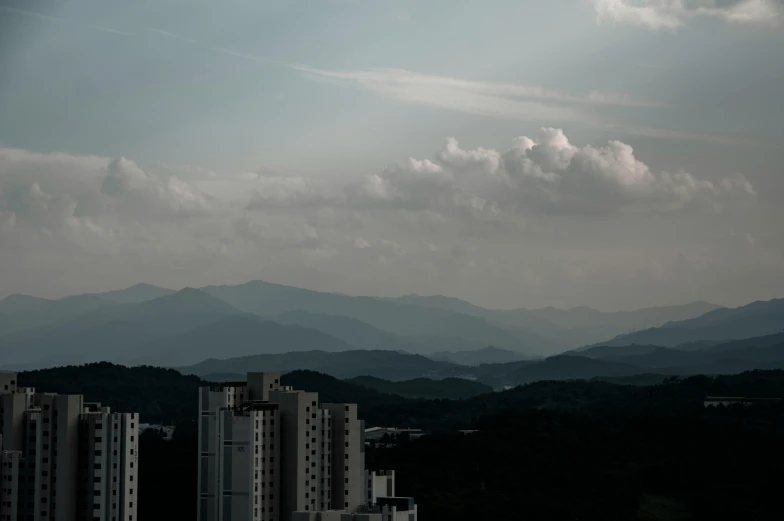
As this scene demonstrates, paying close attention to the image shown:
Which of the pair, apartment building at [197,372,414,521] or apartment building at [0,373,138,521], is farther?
apartment building at [197,372,414,521]

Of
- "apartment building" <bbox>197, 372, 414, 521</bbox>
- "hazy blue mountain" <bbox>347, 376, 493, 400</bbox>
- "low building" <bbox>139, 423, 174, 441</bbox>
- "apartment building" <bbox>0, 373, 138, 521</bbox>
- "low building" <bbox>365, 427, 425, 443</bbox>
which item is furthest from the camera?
"hazy blue mountain" <bbox>347, 376, 493, 400</bbox>

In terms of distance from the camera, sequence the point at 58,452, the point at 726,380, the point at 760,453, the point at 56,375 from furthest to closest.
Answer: the point at 726,380 < the point at 56,375 < the point at 760,453 < the point at 58,452

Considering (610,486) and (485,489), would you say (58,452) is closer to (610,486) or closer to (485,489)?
(485,489)

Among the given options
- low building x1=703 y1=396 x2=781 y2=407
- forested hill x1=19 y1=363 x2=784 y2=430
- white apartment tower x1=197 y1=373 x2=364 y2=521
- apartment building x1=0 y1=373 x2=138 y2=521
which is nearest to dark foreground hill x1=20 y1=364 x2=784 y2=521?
low building x1=703 y1=396 x2=781 y2=407

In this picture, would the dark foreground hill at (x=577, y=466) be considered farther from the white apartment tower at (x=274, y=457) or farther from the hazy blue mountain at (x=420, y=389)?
the hazy blue mountain at (x=420, y=389)

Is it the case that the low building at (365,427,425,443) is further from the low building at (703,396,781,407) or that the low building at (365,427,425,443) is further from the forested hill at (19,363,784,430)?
the low building at (703,396,781,407)

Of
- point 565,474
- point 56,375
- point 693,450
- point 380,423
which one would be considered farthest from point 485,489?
point 56,375
